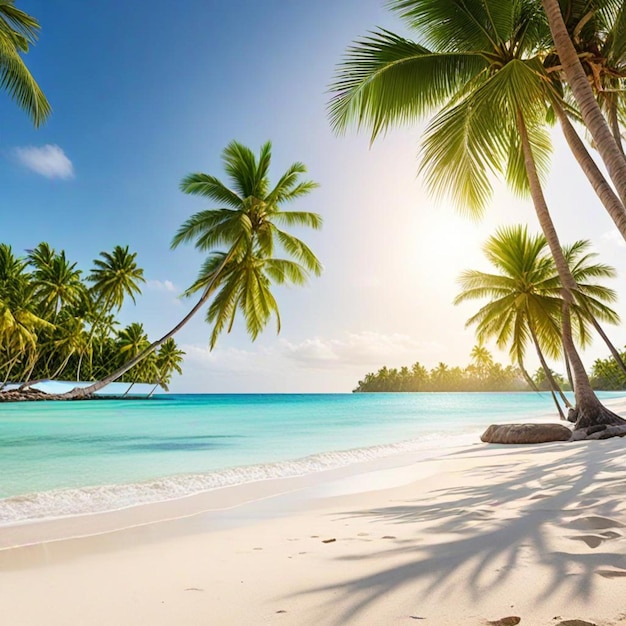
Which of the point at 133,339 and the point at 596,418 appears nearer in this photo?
the point at 596,418

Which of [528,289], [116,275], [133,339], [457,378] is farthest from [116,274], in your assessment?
[457,378]

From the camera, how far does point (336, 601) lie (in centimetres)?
176

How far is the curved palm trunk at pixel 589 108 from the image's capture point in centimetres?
401

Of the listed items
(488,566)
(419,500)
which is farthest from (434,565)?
(419,500)

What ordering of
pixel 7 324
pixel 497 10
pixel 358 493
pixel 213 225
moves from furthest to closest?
pixel 7 324 < pixel 213 225 < pixel 497 10 < pixel 358 493

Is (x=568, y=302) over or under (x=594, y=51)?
under

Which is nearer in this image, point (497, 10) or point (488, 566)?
point (488, 566)

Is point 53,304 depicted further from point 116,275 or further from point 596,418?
point 596,418

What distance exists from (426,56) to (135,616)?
7.41 m

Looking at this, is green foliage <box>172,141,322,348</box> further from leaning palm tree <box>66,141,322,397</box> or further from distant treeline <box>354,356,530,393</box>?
distant treeline <box>354,356,530,393</box>

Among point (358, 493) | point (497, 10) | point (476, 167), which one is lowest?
point (358, 493)

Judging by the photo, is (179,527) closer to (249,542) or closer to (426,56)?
(249,542)

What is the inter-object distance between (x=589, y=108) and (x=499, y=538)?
14.3ft

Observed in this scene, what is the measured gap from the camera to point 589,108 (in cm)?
446
